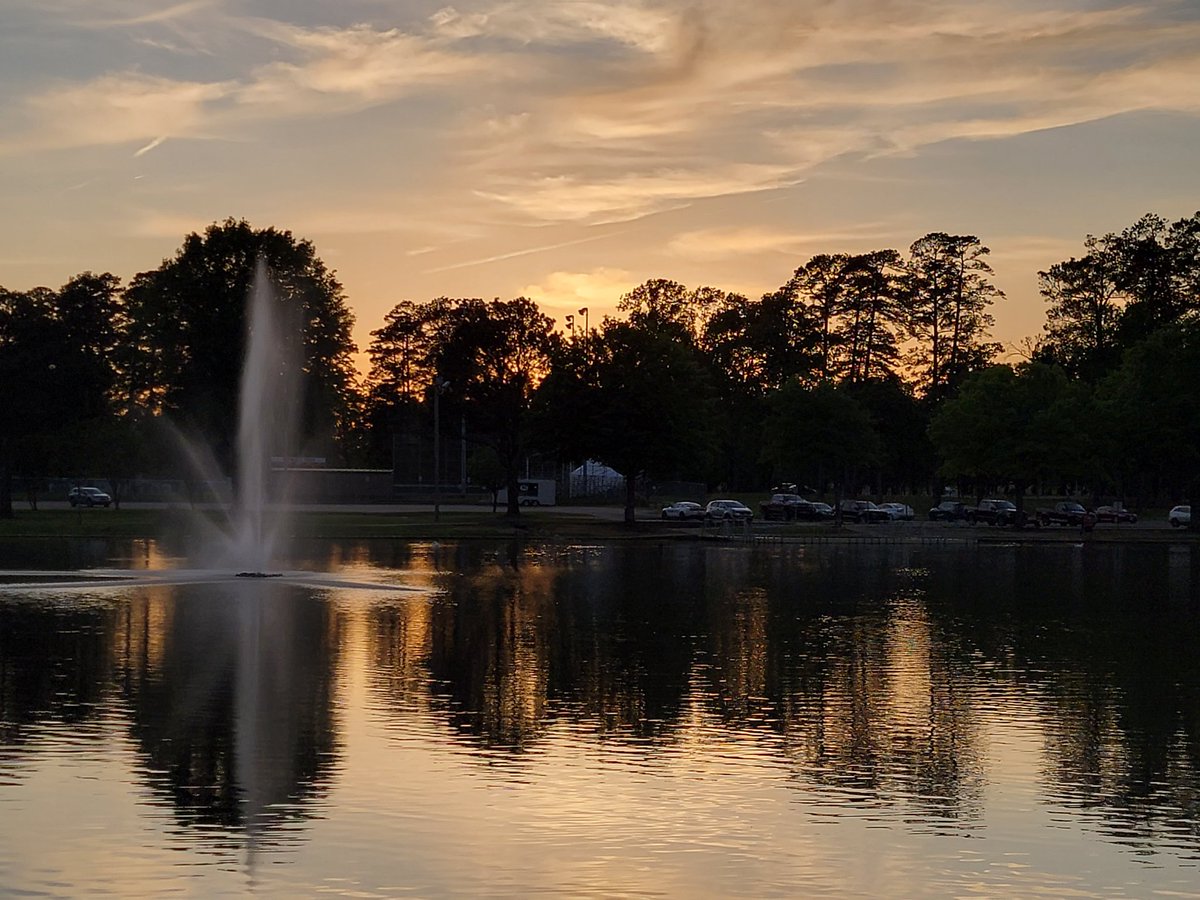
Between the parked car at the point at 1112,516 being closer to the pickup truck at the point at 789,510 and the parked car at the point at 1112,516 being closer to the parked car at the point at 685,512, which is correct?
the pickup truck at the point at 789,510

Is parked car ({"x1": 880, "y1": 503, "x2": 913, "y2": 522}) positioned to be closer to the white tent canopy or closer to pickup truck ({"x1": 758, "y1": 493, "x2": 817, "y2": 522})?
pickup truck ({"x1": 758, "y1": 493, "x2": 817, "y2": 522})

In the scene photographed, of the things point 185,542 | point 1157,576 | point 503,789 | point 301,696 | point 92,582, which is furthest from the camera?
point 185,542

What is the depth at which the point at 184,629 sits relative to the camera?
3088cm

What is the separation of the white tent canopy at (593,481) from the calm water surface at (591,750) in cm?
10736

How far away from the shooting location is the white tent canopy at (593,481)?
476ft

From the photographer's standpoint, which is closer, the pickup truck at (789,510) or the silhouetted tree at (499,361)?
the silhouetted tree at (499,361)

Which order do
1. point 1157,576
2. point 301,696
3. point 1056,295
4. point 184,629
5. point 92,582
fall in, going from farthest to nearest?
1. point 1056,295
2. point 1157,576
3. point 92,582
4. point 184,629
5. point 301,696

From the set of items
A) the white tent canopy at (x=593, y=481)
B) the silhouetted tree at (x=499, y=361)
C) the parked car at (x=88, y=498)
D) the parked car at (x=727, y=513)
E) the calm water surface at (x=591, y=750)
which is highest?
the silhouetted tree at (x=499, y=361)

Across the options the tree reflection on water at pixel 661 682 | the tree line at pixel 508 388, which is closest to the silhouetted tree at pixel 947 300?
the tree line at pixel 508 388

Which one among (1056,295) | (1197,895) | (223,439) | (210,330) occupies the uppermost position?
(1056,295)

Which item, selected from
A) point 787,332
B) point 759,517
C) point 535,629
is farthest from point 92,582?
point 787,332

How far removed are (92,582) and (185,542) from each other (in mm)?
25955

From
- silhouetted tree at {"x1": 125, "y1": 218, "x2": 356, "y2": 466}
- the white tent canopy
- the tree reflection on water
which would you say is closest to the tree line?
silhouetted tree at {"x1": 125, "y1": 218, "x2": 356, "y2": 466}

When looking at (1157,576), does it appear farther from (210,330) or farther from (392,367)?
(392,367)
